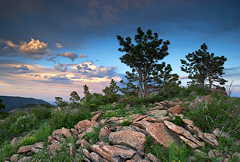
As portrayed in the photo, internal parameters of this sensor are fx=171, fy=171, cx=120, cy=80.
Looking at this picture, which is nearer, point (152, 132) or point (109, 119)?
point (152, 132)

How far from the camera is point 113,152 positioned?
434 cm

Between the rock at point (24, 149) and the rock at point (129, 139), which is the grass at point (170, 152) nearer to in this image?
the rock at point (129, 139)

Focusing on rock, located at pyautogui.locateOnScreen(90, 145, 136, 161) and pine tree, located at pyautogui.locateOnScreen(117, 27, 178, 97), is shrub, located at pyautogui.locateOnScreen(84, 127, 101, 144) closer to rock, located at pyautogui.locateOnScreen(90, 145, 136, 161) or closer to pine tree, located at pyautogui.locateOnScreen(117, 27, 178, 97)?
rock, located at pyautogui.locateOnScreen(90, 145, 136, 161)

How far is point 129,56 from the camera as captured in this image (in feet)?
74.8

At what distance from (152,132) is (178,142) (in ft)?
2.35

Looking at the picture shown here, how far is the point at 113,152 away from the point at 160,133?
1395mm

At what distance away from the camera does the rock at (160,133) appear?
4.48 m

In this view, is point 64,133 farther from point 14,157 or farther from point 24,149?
point 14,157

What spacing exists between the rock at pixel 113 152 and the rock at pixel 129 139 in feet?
0.99

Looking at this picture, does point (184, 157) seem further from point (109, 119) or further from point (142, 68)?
point (142, 68)

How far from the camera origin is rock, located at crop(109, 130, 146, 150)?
182 inches

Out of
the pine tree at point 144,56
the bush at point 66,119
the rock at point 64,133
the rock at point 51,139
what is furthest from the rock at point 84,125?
the pine tree at point 144,56

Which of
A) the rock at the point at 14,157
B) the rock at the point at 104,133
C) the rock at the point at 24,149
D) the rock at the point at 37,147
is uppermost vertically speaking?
the rock at the point at 104,133

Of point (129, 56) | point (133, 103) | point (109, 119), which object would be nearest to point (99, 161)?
point (109, 119)
